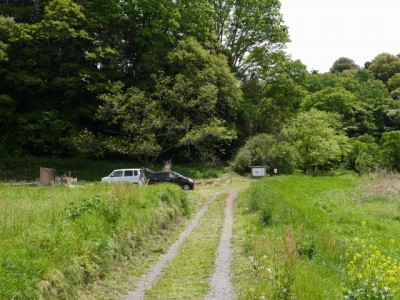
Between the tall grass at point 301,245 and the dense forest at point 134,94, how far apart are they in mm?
18267

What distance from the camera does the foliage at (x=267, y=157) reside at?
135 feet

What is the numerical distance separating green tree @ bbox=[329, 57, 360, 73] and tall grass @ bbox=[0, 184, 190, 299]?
337 ft

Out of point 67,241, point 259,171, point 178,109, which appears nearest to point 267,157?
point 259,171

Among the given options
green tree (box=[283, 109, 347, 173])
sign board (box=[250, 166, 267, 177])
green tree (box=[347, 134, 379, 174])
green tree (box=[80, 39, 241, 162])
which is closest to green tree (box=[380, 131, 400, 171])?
green tree (box=[347, 134, 379, 174])

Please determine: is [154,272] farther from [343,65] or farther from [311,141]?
[343,65]

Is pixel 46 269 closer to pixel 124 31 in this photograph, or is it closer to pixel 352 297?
pixel 352 297

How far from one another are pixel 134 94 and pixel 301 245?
1168 inches

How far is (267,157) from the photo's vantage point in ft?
135

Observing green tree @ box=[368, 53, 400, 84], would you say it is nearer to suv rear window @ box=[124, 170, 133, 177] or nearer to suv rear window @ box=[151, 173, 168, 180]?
suv rear window @ box=[151, 173, 168, 180]

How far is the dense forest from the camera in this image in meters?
37.9

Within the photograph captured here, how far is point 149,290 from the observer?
27.1 feet

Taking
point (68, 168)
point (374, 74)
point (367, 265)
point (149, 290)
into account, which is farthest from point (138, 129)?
point (374, 74)

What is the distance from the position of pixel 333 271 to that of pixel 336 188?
78.8 ft

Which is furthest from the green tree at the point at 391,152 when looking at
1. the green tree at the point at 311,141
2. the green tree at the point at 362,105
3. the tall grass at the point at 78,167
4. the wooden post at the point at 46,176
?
the wooden post at the point at 46,176
